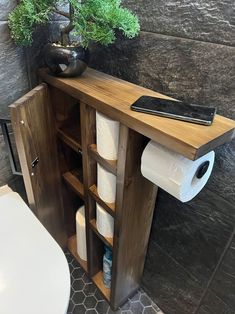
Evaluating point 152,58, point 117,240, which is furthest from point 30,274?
point 152,58

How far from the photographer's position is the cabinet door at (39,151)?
2.36 feet

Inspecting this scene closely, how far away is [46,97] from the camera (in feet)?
2.70

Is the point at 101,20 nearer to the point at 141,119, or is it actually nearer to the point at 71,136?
the point at 141,119

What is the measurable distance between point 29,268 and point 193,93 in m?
0.65

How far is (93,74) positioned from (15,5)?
30 centimetres

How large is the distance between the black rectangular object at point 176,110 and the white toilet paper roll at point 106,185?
0.85ft

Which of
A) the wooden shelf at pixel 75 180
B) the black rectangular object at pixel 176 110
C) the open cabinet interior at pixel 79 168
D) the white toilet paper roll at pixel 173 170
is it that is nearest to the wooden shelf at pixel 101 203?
the open cabinet interior at pixel 79 168

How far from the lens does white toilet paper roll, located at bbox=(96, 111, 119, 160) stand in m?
0.67

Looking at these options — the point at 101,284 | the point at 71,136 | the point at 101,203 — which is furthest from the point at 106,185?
the point at 101,284

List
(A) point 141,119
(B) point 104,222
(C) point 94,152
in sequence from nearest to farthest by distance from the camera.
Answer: (A) point 141,119 < (C) point 94,152 < (B) point 104,222

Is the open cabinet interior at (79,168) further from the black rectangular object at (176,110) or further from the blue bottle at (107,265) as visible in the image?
the black rectangular object at (176,110)

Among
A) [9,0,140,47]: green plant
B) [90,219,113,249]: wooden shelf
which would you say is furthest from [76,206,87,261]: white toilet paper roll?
[9,0,140,47]: green plant

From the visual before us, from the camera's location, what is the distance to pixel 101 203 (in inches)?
33.2

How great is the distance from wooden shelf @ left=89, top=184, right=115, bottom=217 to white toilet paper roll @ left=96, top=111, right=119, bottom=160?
0.58ft
